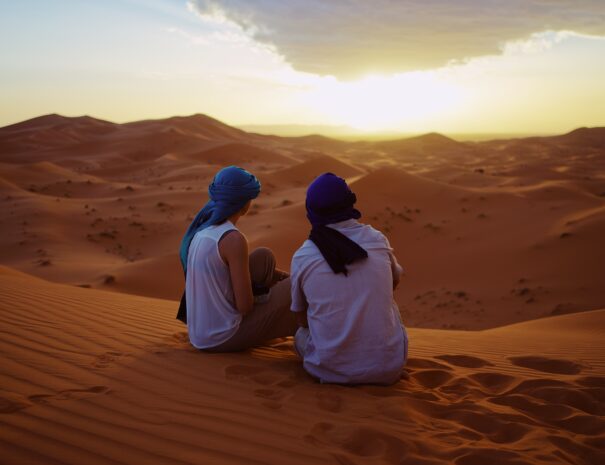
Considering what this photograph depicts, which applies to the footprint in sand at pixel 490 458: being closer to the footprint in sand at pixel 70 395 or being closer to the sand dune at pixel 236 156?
the footprint in sand at pixel 70 395

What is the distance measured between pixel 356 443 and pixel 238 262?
5.10ft

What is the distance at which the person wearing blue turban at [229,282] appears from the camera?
379 centimetres

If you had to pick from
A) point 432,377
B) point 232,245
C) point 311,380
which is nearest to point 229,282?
point 232,245

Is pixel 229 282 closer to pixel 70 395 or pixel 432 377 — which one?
pixel 70 395

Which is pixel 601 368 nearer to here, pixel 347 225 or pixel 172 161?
pixel 347 225

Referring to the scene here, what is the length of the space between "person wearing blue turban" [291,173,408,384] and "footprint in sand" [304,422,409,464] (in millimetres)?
613

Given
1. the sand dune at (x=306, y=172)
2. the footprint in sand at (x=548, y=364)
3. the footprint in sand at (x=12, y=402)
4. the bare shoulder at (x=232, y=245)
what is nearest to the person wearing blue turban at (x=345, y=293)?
the bare shoulder at (x=232, y=245)

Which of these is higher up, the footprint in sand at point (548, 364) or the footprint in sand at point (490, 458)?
the footprint in sand at point (490, 458)

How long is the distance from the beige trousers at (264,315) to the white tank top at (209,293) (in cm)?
8

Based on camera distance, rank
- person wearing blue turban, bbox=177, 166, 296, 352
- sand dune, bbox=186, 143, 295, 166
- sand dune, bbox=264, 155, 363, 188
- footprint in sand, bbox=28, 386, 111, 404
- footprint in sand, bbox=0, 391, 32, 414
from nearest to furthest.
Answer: footprint in sand, bbox=0, 391, 32, 414 < footprint in sand, bbox=28, 386, 111, 404 < person wearing blue turban, bbox=177, 166, 296, 352 < sand dune, bbox=264, 155, 363, 188 < sand dune, bbox=186, 143, 295, 166

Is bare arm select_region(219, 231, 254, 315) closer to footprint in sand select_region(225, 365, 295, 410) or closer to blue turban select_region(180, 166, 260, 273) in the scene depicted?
blue turban select_region(180, 166, 260, 273)

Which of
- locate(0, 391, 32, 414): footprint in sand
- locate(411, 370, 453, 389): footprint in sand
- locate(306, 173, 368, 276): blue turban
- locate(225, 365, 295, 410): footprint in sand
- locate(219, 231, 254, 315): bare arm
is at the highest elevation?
locate(306, 173, 368, 276): blue turban

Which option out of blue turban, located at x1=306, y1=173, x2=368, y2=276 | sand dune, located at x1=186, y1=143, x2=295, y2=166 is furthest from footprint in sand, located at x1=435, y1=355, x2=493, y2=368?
sand dune, located at x1=186, y1=143, x2=295, y2=166

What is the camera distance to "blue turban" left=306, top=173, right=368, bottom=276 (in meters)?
3.32
